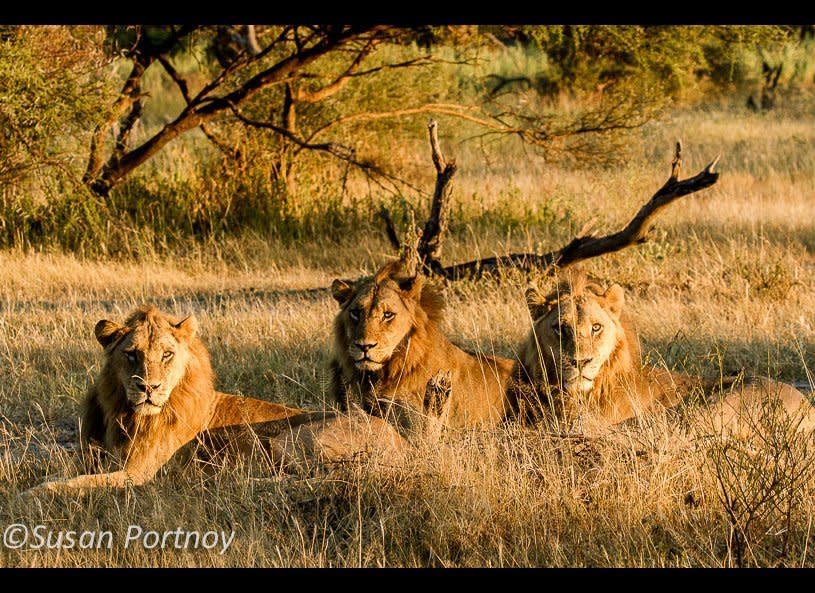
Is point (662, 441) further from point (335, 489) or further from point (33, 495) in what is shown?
point (33, 495)

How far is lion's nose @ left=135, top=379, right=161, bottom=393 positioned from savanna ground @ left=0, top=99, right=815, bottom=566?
1.46 feet

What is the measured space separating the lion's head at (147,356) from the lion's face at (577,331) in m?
1.88

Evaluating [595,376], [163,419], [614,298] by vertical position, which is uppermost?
[614,298]

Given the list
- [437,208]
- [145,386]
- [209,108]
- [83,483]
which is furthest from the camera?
[209,108]

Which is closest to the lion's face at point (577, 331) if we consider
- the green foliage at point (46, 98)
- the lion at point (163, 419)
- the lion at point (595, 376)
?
the lion at point (595, 376)

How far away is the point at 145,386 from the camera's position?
582 centimetres

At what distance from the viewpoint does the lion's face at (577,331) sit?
6164 millimetres

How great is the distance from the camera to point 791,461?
5.32m

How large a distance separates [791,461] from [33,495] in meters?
3.51

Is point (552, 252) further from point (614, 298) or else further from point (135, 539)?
point (135, 539)

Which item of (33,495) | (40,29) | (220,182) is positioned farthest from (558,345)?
(220,182)

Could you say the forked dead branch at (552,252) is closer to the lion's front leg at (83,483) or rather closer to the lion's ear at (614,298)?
the lion's ear at (614,298)

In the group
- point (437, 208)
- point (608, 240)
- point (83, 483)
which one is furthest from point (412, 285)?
point (437, 208)

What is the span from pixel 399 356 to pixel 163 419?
1377mm
